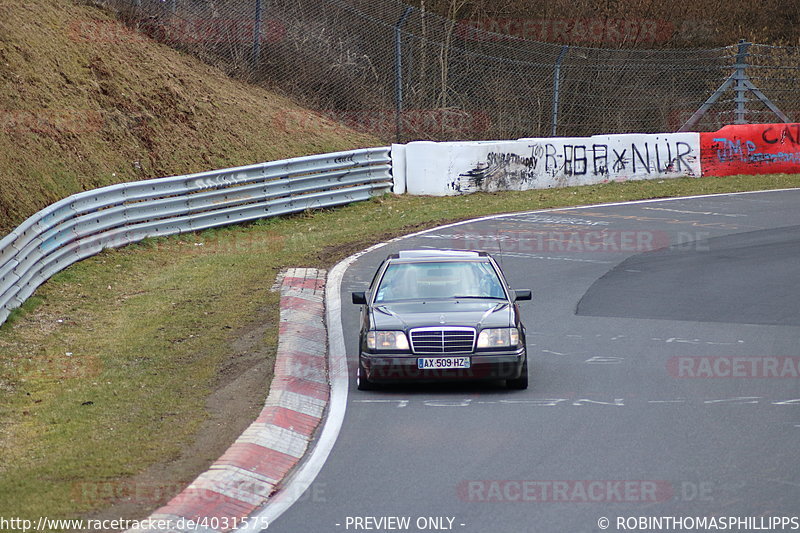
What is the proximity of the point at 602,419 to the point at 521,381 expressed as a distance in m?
1.24

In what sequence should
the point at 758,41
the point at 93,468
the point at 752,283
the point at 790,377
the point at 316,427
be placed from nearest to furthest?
the point at 93,468
the point at 316,427
the point at 790,377
the point at 752,283
the point at 758,41

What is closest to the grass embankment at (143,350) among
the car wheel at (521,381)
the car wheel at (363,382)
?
the car wheel at (363,382)

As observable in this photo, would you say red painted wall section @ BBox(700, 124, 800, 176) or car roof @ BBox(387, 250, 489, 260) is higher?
red painted wall section @ BBox(700, 124, 800, 176)

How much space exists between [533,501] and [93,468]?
310 cm

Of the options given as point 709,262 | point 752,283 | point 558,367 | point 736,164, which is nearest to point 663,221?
point 709,262

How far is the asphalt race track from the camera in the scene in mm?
6500

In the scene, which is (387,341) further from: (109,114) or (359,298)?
(109,114)

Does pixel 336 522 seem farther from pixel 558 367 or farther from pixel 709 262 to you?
pixel 709 262

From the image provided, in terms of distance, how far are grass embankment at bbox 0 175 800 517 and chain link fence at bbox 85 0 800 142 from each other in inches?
270

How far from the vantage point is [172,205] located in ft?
62.6

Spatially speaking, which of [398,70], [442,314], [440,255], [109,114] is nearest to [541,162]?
[398,70]

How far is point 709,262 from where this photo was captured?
16266 mm

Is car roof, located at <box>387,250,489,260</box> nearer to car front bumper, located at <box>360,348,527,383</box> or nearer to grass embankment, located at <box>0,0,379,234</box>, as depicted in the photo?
car front bumper, located at <box>360,348,527,383</box>

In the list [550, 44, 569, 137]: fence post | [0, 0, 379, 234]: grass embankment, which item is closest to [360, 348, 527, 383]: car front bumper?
[0, 0, 379, 234]: grass embankment
